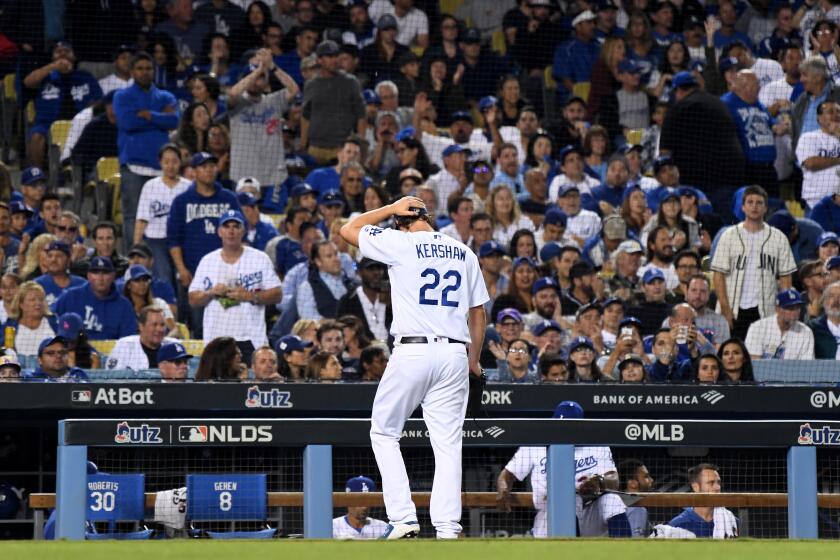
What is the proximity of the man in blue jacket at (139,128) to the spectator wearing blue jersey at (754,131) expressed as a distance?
511 centimetres

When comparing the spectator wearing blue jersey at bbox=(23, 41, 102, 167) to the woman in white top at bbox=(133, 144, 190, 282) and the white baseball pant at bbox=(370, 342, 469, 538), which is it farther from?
the white baseball pant at bbox=(370, 342, 469, 538)

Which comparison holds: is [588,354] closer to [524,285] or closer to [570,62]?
[524,285]

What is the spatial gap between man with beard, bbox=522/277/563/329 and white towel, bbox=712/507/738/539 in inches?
109

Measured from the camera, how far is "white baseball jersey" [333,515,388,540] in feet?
29.2

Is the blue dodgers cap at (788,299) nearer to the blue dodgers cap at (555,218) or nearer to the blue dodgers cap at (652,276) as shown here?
the blue dodgers cap at (652,276)

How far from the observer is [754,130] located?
47.8 ft

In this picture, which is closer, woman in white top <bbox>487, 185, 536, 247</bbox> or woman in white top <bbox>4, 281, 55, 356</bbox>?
woman in white top <bbox>4, 281, 55, 356</bbox>

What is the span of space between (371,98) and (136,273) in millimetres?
Result: 4572

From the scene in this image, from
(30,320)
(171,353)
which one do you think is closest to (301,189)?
(30,320)

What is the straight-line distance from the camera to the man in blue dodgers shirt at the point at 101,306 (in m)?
11.0

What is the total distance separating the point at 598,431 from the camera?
7840 millimetres

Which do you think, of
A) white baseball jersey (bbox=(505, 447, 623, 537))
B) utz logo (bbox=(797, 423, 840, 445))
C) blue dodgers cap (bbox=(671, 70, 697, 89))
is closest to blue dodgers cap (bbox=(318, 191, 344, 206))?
blue dodgers cap (bbox=(671, 70, 697, 89))

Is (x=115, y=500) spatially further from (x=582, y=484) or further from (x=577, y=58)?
(x=577, y=58)

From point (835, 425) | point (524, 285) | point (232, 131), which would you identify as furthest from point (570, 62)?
point (835, 425)
